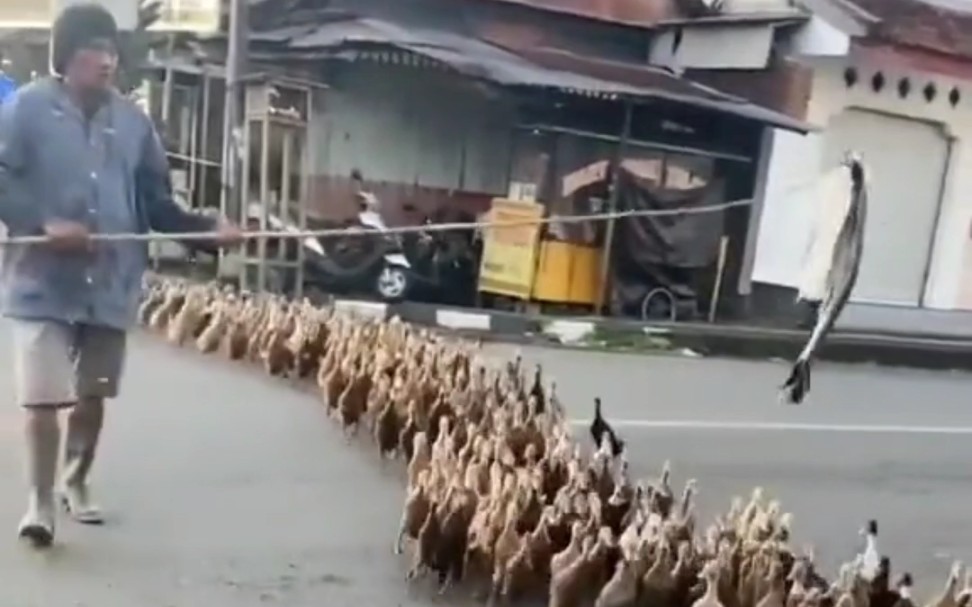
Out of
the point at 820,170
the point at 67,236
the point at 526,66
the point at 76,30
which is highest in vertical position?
the point at 526,66

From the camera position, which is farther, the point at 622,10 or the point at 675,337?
the point at 622,10

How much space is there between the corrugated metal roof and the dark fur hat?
34.3 feet

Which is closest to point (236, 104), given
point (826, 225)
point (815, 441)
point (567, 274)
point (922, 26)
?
point (567, 274)

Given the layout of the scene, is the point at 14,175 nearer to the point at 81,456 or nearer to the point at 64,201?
the point at 64,201

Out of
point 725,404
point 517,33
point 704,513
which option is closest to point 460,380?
point 704,513

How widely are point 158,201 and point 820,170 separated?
44.8 feet

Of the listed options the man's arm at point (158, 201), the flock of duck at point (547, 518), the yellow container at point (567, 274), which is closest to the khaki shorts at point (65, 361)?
the man's arm at point (158, 201)

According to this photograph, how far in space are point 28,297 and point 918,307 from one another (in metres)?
17.5

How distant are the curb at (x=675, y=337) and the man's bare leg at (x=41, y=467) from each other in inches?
337

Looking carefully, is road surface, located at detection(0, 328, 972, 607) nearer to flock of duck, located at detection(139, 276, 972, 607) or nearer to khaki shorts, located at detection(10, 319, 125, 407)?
flock of duck, located at detection(139, 276, 972, 607)

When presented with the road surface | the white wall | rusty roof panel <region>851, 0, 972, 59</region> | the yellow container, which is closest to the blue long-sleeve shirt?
the road surface

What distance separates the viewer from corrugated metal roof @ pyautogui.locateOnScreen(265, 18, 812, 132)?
16.1 metres

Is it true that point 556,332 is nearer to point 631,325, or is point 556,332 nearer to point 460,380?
point 631,325

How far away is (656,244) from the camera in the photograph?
17.8 m
